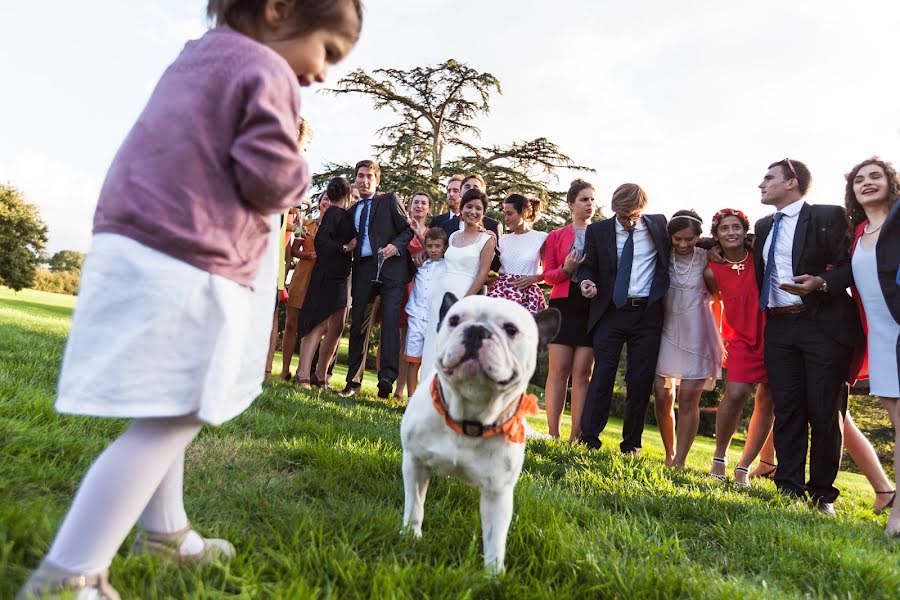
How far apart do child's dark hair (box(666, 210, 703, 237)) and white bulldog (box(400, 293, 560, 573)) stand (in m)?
3.77

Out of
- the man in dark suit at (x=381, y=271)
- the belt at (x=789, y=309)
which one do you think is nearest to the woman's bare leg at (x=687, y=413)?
the belt at (x=789, y=309)

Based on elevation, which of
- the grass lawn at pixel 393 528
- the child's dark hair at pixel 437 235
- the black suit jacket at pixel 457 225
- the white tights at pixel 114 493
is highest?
the black suit jacket at pixel 457 225

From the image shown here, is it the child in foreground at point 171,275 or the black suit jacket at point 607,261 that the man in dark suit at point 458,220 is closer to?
the black suit jacket at point 607,261

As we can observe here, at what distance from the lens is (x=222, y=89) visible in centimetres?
152

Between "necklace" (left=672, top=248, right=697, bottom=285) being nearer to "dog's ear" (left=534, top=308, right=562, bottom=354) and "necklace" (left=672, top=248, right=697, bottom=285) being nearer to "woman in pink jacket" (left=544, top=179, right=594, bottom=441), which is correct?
"woman in pink jacket" (left=544, top=179, right=594, bottom=441)

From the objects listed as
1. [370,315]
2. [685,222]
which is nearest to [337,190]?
[370,315]

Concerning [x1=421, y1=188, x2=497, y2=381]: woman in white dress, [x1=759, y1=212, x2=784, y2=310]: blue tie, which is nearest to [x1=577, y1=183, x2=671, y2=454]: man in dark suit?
[x1=759, y1=212, x2=784, y2=310]: blue tie

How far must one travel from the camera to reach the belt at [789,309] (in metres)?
4.60

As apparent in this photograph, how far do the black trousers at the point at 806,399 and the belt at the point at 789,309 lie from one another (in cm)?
3

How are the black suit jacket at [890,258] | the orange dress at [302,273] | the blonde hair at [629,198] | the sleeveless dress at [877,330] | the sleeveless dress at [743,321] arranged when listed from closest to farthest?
the black suit jacket at [890,258] < the sleeveless dress at [877,330] < the sleeveless dress at [743,321] < the blonde hair at [629,198] < the orange dress at [302,273]

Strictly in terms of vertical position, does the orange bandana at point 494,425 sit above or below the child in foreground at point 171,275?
below

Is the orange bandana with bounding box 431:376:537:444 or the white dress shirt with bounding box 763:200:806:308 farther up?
the white dress shirt with bounding box 763:200:806:308

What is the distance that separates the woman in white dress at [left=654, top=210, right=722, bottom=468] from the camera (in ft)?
18.0

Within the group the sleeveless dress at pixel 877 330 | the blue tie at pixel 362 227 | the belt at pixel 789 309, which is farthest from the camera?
the blue tie at pixel 362 227
